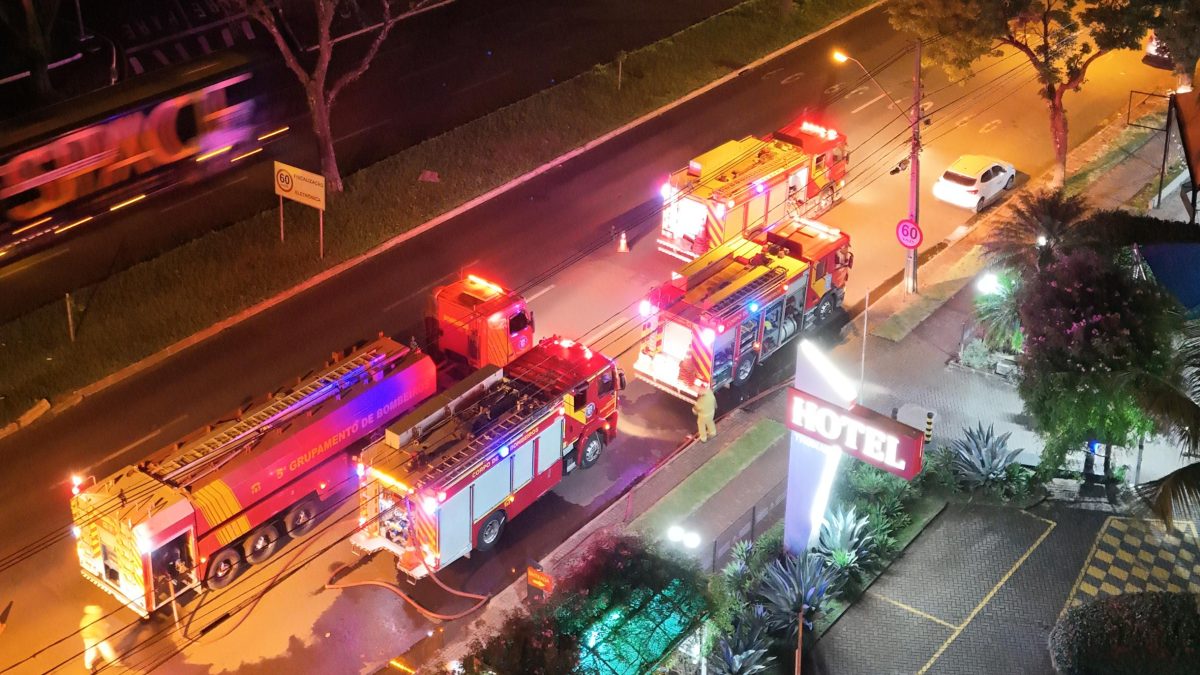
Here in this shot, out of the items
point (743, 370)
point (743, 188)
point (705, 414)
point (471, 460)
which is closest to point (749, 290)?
point (743, 370)

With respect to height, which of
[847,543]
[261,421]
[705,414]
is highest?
[261,421]

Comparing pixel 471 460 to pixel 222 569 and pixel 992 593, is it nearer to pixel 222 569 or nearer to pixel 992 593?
pixel 222 569

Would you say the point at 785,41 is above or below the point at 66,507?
above

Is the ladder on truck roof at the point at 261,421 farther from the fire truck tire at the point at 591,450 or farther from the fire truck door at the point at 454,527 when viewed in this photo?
the fire truck tire at the point at 591,450

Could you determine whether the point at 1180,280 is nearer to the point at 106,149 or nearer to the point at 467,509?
the point at 467,509

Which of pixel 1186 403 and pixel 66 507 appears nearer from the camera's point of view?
pixel 1186 403

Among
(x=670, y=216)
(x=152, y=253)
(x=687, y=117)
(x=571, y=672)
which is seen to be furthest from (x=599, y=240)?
(x=571, y=672)
